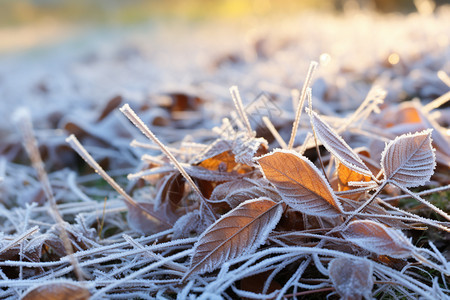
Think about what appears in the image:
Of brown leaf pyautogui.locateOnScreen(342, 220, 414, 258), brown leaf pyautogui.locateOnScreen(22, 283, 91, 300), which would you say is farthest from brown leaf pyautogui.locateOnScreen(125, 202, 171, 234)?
brown leaf pyautogui.locateOnScreen(342, 220, 414, 258)

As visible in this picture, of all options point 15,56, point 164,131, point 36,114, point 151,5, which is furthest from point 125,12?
point 164,131

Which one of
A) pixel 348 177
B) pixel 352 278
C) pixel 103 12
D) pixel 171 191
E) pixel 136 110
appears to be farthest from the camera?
pixel 103 12

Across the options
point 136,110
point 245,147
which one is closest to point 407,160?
point 245,147

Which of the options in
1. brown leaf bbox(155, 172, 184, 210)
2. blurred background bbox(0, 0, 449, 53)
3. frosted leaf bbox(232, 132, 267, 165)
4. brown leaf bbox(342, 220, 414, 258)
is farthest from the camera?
blurred background bbox(0, 0, 449, 53)

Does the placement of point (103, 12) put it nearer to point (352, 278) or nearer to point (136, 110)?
point (136, 110)

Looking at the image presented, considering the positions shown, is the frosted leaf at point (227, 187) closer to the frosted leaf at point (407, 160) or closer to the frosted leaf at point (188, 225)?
the frosted leaf at point (188, 225)

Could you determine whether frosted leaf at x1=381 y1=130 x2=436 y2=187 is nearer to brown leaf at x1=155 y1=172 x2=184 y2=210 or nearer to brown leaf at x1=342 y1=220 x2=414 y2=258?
brown leaf at x1=342 y1=220 x2=414 y2=258
